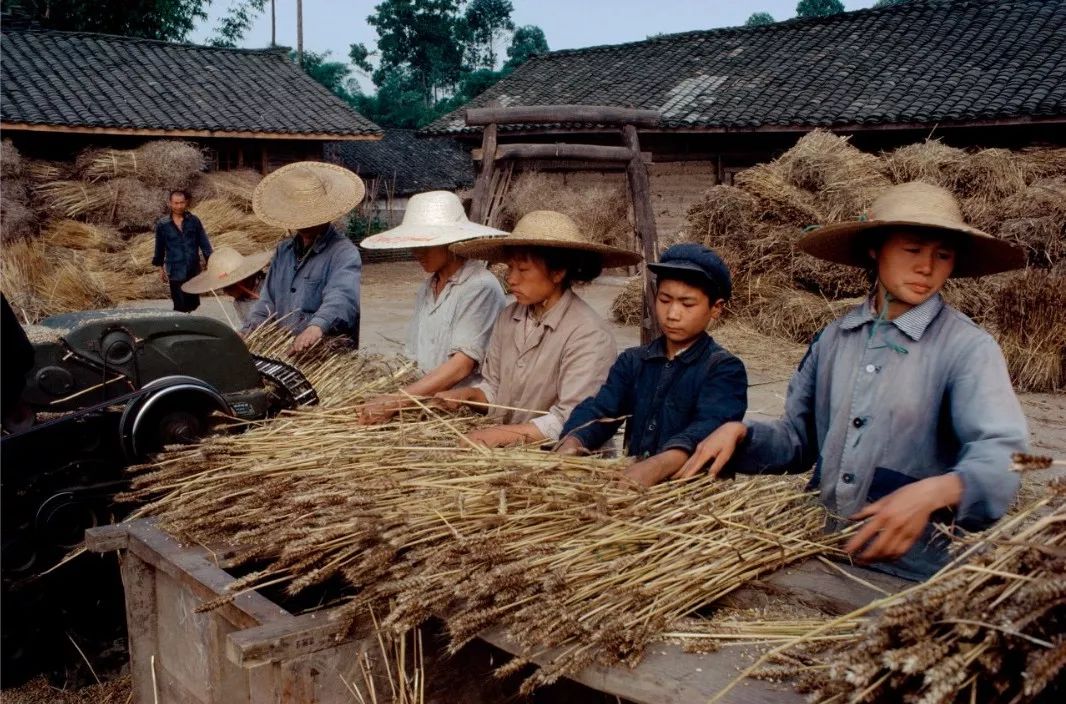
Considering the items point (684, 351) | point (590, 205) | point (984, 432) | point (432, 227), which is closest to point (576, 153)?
point (432, 227)

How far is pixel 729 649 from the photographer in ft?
4.80

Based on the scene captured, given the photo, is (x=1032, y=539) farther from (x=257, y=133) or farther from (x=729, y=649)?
(x=257, y=133)

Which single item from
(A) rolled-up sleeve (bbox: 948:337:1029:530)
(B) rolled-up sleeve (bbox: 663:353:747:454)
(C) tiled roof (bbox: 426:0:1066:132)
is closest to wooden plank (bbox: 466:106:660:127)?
(B) rolled-up sleeve (bbox: 663:353:747:454)

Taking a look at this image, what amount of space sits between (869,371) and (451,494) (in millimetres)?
926

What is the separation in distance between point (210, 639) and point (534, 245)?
4.61 ft

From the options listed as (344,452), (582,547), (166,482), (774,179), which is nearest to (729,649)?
(582,547)

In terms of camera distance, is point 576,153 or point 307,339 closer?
point 307,339

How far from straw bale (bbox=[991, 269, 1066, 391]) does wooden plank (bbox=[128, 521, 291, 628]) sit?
26.4 feet

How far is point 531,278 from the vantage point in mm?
2865

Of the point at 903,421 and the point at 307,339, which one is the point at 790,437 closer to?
the point at 903,421

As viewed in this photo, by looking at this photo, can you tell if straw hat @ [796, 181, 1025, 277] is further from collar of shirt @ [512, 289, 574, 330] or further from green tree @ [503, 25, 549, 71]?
green tree @ [503, 25, 549, 71]

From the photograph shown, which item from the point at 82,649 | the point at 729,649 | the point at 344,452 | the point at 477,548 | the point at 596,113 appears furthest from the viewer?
the point at 596,113

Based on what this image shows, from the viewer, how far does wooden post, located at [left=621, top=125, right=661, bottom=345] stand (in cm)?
657

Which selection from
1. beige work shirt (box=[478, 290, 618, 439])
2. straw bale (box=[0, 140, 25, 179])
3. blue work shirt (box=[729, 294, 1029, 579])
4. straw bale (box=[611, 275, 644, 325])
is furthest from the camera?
straw bale (box=[0, 140, 25, 179])
